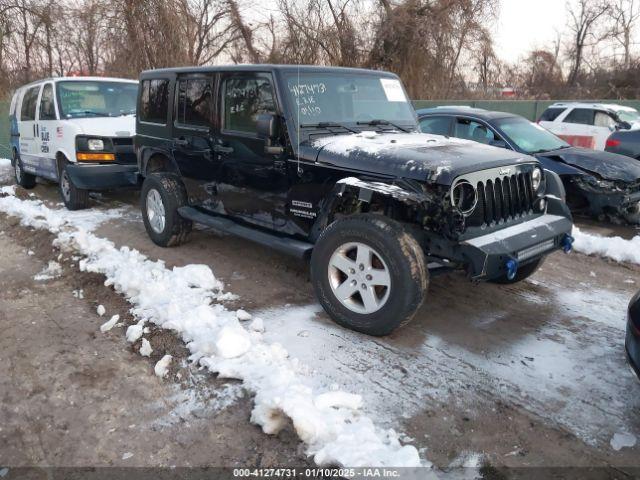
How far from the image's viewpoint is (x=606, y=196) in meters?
7.41

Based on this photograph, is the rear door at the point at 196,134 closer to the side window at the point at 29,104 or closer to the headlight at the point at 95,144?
the headlight at the point at 95,144

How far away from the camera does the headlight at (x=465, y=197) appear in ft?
12.8

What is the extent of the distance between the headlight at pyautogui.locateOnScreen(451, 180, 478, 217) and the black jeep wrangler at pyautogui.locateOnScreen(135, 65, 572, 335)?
0.01 metres

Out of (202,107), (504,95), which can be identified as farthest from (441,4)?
(202,107)

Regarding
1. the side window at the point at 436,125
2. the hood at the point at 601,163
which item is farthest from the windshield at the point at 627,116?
the side window at the point at 436,125

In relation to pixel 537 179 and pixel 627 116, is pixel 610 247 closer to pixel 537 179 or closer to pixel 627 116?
pixel 537 179

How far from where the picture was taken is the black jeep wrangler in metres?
3.78

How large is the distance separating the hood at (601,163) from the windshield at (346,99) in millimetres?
3358

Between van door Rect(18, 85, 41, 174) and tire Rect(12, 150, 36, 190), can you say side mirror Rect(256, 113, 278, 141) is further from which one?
tire Rect(12, 150, 36, 190)

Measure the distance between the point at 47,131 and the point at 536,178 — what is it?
746 centimetres

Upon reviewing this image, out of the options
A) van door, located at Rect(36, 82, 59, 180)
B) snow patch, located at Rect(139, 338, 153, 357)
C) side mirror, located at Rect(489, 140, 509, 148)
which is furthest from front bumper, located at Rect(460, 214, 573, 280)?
van door, located at Rect(36, 82, 59, 180)

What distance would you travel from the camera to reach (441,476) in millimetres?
2654

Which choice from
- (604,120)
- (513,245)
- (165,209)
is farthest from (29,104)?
(604,120)

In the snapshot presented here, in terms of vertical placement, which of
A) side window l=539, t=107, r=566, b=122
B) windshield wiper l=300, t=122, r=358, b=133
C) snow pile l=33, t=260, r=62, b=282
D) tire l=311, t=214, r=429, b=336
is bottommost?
snow pile l=33, t=260, r=62, b=282
